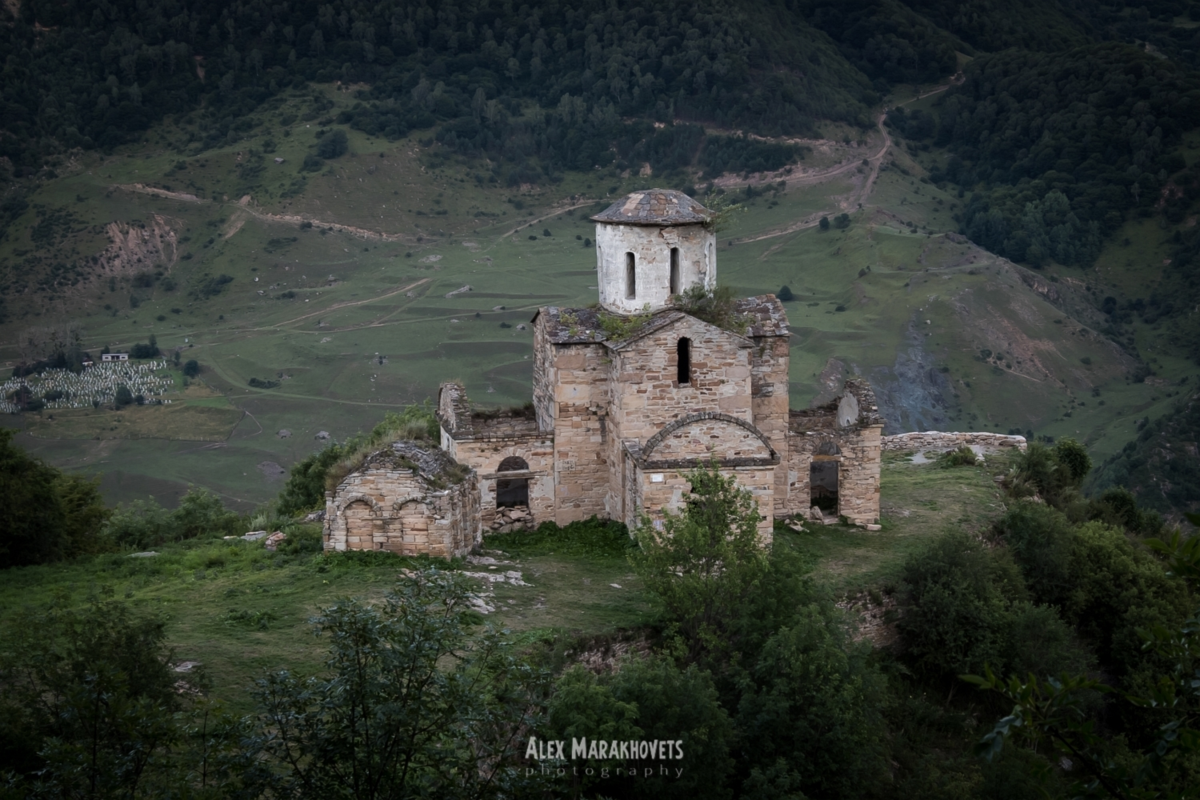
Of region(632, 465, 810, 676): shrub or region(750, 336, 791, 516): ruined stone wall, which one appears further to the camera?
region(750, 336, 791, 516): ruined stone wall

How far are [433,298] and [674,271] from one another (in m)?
45.0

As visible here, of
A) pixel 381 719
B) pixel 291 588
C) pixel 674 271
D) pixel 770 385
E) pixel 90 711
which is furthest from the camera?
pixel 770 385

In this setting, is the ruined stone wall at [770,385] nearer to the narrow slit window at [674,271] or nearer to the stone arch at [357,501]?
the narrow slit window at [674,271]

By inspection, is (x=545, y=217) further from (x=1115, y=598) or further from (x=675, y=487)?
(x=675, y=487)

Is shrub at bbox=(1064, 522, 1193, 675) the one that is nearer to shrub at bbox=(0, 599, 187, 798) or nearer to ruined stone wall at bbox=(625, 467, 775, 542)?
ruined stone wall at bbox=(625, 467, 775, 542)

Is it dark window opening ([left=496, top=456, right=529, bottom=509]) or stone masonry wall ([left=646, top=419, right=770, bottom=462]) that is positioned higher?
stone masonry wall ([left=646, top=419, right=770, bottom=462])

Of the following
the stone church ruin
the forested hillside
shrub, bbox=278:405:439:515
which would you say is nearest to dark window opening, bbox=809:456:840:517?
the stone church ruin

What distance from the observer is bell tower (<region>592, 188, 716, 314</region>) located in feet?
66.7

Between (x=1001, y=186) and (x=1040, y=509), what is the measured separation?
5882 cm

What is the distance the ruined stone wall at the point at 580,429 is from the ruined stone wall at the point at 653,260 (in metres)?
1.17

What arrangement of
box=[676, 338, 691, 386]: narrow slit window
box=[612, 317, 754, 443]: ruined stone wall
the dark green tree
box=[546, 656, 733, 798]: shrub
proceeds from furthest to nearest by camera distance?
box=[676, 338, 691, 386]: narrow slit window < box=[612, 317, 754, 443]: ruined stone wall < the dark green tree < box=[546, 656, 733, 798]: shrub

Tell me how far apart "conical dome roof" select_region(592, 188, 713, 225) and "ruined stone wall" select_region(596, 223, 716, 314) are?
0.15 m

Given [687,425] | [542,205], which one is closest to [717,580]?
[687,425]

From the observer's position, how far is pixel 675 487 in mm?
18953
